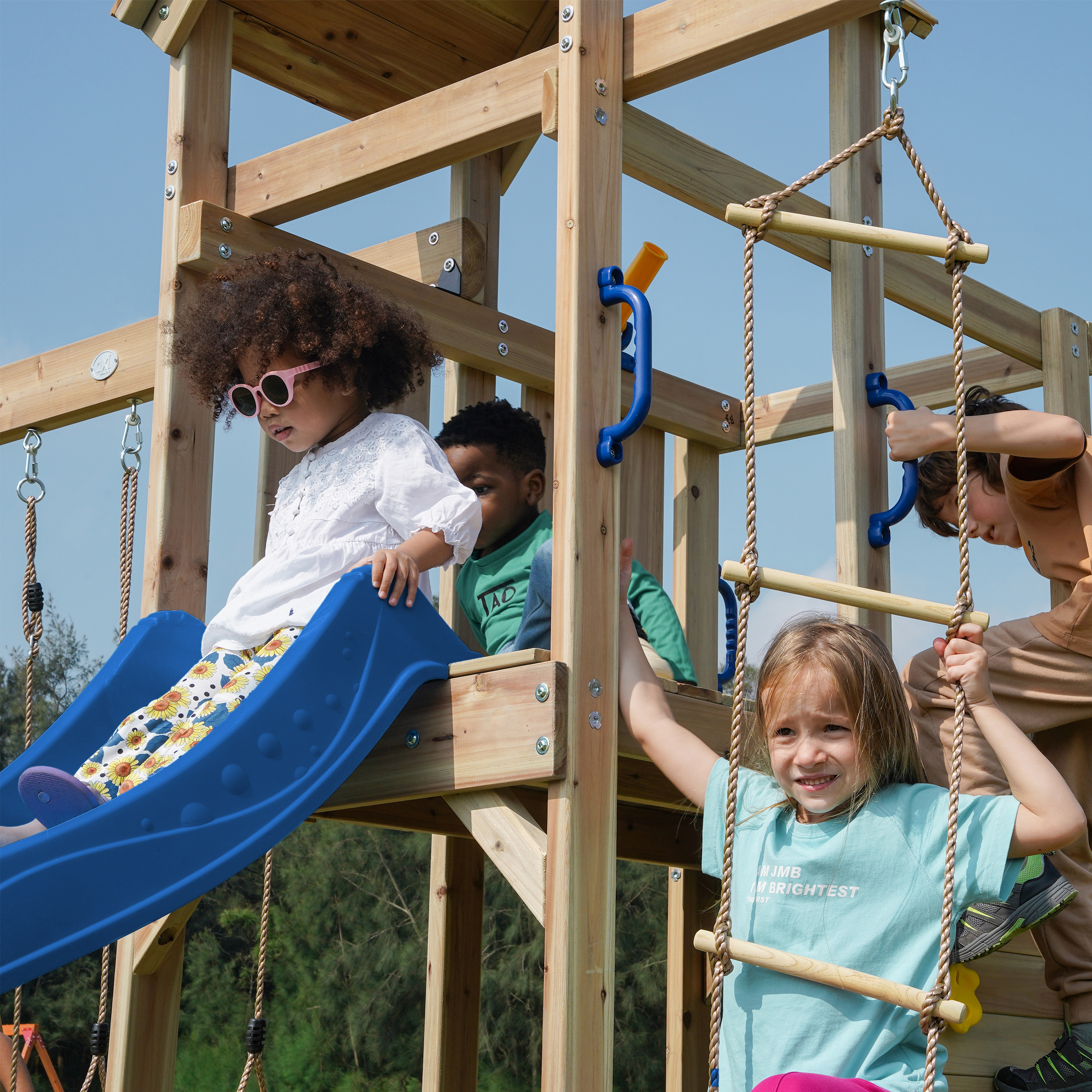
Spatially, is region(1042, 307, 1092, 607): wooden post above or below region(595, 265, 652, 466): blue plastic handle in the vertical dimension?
above

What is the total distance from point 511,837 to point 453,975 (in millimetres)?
2578

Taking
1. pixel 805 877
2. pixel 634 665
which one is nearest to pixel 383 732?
pixel 634 665

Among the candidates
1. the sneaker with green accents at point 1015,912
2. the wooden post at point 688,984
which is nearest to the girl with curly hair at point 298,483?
the sneaker with green accents at point 1015,912

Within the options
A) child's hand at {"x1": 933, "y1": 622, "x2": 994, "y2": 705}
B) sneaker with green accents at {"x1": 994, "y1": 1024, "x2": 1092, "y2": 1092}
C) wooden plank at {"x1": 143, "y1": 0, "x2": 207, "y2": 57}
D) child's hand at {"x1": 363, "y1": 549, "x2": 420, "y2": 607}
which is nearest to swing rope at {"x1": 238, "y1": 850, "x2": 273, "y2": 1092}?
child's hand at {"x1": 363, "y1": 549, "x2": 420, "y2": 607}

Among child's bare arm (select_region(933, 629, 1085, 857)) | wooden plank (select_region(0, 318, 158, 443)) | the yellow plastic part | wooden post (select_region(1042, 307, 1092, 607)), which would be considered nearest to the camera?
child's bare arm (select_region(933, 629, 1085, 857))

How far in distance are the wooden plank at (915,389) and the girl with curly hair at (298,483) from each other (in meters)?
2.58

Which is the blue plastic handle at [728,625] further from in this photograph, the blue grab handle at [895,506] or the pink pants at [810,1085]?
the pink pants at [810,1085]

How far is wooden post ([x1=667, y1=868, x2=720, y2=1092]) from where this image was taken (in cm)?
605

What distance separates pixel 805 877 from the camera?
8.44ft

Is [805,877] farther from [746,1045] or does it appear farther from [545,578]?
[545,578]

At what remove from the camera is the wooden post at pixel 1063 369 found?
565 centimetres

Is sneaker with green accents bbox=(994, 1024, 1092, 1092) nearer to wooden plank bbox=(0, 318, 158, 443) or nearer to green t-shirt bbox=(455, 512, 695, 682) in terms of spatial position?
green t-shirt bbox=(455, 512, 695, 682)

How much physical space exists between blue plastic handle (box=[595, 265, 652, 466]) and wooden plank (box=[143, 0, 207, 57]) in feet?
6.35

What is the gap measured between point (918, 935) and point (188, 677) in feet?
6.23
